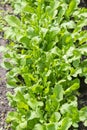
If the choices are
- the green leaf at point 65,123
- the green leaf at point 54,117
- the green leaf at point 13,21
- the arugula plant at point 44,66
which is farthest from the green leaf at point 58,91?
the green leaf at point 13,21

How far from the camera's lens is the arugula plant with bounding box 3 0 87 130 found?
9.26 ft

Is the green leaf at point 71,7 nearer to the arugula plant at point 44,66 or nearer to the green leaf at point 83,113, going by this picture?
the arugula plant at point 44,66

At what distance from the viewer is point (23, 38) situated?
335 cm

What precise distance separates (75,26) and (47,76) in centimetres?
80

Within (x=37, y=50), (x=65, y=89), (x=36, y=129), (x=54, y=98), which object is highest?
(x=37, y=50)

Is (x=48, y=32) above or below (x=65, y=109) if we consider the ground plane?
above

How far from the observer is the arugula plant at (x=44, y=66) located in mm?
2822

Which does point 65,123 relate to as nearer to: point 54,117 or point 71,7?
point 54,117

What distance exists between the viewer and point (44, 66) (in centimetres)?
320

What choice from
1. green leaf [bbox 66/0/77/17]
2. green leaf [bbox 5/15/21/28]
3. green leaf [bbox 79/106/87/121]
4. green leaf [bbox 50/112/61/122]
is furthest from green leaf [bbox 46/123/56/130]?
green leaf [bbox 66/0/77/17]

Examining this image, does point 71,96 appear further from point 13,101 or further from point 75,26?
point 75,26

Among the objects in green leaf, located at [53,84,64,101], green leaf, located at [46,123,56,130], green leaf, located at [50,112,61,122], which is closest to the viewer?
green leaf, located at [46,123,56,130]

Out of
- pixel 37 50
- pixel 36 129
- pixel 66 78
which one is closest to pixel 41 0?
pixel 37 50

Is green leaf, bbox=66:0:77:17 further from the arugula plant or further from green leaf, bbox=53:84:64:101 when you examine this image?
green leaf, bbox=53:84:64:101
